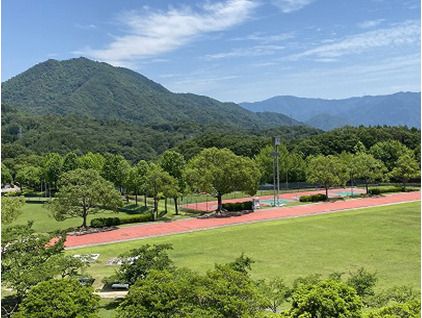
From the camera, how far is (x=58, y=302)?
1141 centimetres

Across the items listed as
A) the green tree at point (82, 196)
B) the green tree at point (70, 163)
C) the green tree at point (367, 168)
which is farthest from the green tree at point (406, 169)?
the green tree at point (70, 163)

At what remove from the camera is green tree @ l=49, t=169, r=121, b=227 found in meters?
33.2

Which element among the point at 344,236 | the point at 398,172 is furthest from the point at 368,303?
the point at 398,172

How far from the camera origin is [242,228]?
33219 mm

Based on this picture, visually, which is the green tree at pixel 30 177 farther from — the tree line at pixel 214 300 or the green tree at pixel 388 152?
the tree line at pixel 214 300

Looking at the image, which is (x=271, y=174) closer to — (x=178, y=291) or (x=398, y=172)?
(x=398, y=172)

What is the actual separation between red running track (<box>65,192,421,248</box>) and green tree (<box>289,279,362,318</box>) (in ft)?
69.5

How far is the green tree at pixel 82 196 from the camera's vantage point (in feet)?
109

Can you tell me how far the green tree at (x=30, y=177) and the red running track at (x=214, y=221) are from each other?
32961 mm

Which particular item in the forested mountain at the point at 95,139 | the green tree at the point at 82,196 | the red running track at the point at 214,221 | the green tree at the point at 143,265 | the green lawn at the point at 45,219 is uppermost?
the forested mountain at the point at 95,139

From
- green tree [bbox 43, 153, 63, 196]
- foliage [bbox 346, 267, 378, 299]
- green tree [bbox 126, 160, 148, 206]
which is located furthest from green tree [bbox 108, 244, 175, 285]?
green tree [bbox 43, 153, 63, 196]

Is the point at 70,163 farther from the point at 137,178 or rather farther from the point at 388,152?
the point at 388,152

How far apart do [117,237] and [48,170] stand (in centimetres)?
2983

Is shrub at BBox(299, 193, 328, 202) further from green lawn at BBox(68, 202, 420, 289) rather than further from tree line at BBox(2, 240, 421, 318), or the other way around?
tree line at BBox(2, 240, 421, 318)
